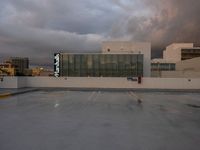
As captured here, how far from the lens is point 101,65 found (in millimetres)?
65438

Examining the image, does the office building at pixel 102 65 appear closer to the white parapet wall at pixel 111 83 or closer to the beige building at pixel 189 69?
the beige building at pixel 189 69

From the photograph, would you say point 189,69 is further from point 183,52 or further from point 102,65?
point 183,52

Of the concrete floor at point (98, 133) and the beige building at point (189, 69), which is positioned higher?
the beige building at point (189, 69)

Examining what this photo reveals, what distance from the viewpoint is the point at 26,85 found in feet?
115

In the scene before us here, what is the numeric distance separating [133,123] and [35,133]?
3590mm

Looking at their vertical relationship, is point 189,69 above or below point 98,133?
above

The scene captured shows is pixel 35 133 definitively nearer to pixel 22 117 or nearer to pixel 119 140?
pixel 119 140

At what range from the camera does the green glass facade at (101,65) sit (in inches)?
2530

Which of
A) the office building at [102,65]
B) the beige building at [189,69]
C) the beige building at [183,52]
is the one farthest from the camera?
the beige building at [183,52]

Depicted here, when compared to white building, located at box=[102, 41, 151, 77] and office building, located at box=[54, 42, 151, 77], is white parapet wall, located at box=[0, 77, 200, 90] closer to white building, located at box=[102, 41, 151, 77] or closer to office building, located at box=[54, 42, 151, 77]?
office building, located at box=[54, 42, 151, 77]

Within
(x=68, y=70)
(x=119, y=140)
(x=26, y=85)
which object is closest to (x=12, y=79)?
(x=26, y=85)

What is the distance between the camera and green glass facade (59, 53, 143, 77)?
211 feet

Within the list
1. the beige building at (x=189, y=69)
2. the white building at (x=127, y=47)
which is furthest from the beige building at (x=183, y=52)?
the white building at (x=127, y=47)

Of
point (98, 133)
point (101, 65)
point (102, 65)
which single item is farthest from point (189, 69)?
point (98, 133)
